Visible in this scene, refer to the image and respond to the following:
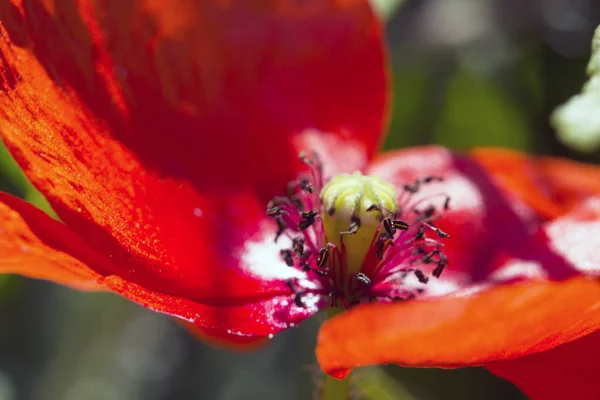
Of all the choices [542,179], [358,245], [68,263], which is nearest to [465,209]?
[542,179]

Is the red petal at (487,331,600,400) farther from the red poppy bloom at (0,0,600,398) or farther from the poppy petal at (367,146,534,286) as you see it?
the poppy petal at (367,146,534,286)

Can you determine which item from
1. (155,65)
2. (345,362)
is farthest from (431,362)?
(155,65)

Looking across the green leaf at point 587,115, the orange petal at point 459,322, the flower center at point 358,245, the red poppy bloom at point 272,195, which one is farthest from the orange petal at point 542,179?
the orange petal at point 459,322

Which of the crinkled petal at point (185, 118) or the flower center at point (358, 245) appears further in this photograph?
the flower center at point (358, 245)

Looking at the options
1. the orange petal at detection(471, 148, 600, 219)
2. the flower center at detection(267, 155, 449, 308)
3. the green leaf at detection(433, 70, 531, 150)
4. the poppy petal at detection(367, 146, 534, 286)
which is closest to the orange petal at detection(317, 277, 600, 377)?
the flower center at detection(267, 155, 449, 308)

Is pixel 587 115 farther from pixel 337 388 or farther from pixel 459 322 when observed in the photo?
pixel 337 388

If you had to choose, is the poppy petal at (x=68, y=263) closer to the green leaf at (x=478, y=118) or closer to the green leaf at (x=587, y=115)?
the green leaf at (x=587, y=115)
